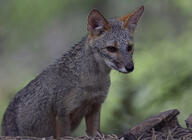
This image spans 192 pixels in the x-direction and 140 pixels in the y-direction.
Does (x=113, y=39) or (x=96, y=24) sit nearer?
(x=113, y=39)

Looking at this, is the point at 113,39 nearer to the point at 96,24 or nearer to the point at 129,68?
the point at 96,24

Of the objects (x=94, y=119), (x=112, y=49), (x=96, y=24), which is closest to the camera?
(x=112, y=49)

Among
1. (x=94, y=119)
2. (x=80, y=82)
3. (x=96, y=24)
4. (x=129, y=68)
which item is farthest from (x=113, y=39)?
(x=94, y=119)

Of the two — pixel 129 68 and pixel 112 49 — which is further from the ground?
pixel 112 49

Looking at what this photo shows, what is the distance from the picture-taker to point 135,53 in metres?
12.3

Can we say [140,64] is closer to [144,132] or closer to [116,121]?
[116,121]

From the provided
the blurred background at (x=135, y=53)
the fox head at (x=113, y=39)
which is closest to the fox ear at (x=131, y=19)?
the fox head at (x=113, y=39)

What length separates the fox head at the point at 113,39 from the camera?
8.14 meters

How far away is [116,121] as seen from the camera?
1100 centimetres

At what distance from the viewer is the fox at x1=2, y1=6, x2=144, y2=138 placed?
27.6 feet

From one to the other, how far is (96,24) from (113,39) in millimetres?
442

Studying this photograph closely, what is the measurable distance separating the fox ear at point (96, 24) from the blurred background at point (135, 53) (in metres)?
1.39

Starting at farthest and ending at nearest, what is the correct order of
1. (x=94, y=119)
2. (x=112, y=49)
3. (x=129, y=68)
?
(x=94, y=119) < (x=112, y=49) < (x=129, y=68)

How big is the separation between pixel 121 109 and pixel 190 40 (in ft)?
6.21
